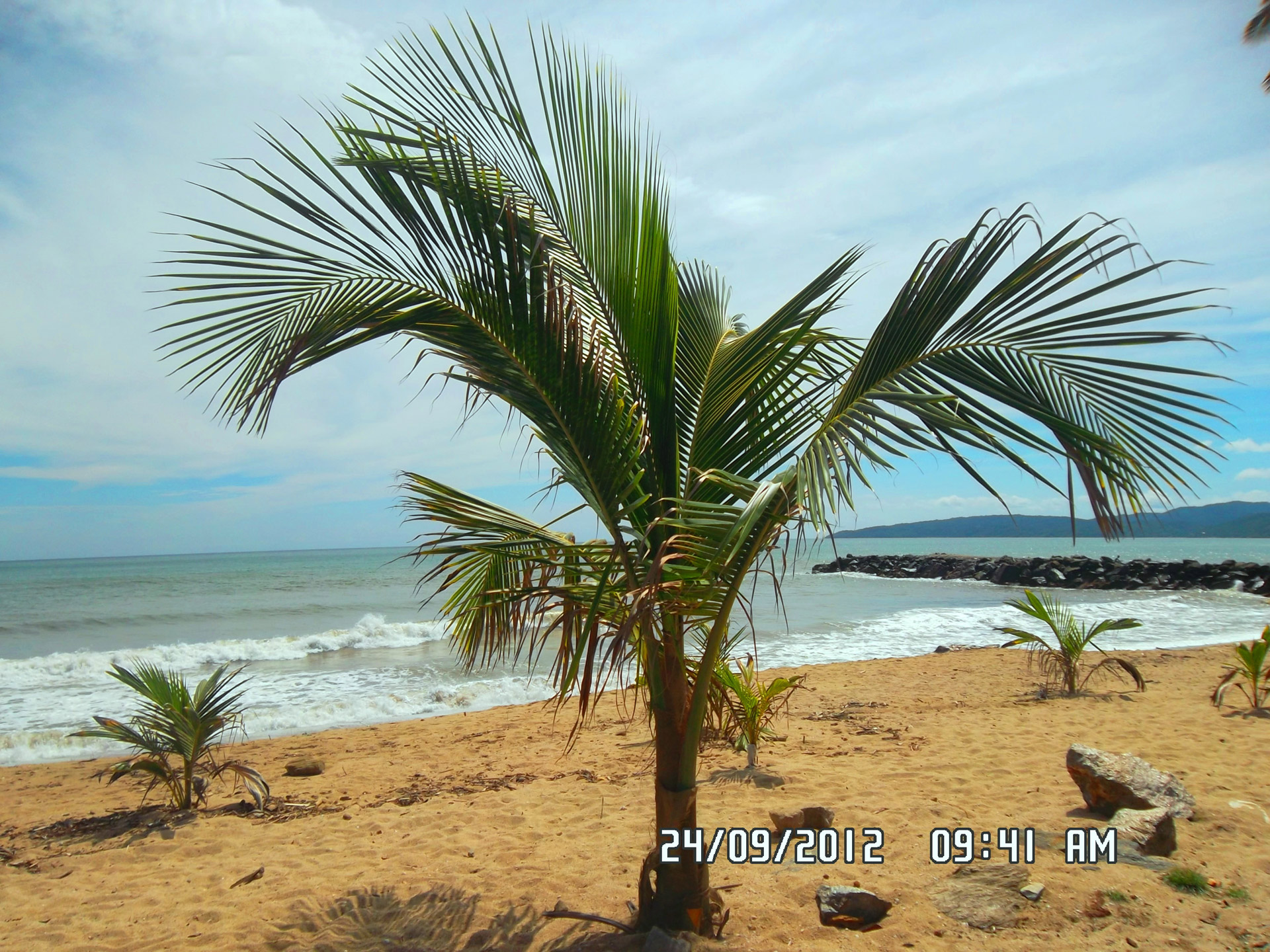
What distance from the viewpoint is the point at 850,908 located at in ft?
10.4

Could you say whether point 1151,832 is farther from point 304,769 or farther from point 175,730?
point 304,769

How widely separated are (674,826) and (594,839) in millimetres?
1802

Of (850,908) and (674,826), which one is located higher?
(674,826)

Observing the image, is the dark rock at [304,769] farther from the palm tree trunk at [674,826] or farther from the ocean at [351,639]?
the palm tree trunk at [674,826]

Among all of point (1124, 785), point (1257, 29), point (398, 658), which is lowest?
point (398, 658)

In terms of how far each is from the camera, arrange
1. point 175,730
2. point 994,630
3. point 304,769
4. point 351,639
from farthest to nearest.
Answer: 1. point 351,639
2. point 994,630
3. point 304,769
4. point 175,730

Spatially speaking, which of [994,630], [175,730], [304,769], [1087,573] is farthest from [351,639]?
[1087,573]

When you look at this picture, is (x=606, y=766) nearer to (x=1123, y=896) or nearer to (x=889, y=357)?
(x=1123, y=896)

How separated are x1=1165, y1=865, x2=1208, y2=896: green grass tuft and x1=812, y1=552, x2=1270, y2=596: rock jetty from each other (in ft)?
62.5

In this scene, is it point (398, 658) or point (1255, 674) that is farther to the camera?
point (398, 658)

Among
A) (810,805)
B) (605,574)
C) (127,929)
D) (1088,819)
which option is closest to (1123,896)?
(1088,819)

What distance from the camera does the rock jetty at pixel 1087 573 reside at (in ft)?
88.4

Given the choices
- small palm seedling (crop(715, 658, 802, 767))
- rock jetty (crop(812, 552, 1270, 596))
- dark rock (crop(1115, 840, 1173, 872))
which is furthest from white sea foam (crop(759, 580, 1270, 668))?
dark rock (crop(1115, 840, 1173, 872))

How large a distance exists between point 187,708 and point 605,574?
4.24 meters
